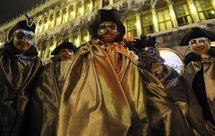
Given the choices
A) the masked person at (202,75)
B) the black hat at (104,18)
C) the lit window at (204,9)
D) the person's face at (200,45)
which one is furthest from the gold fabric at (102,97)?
the lit window at (204,9)

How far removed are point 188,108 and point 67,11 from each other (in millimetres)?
15531

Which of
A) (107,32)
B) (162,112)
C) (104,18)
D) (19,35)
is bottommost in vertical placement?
(162,112)

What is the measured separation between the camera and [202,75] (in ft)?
9.04

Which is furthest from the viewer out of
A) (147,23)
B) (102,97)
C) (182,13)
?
(147,23)

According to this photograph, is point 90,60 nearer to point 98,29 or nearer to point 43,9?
point 98,29

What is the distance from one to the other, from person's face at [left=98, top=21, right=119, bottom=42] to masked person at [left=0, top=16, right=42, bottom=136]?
1.01 meters

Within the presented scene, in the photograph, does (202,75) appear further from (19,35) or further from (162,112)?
(19,35)

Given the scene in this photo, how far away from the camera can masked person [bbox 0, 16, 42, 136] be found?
5.98 feet

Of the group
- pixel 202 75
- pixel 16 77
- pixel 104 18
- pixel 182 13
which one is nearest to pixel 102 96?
pixel 16 77

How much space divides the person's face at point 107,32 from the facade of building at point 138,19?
658 centimetres

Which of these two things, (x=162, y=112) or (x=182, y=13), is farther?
(x=182, y=13)

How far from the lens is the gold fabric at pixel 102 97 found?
5.05ft

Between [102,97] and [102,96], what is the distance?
0.03 ft

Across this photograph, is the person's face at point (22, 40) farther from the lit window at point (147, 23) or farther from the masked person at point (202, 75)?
the lit window at point (147, 23)
